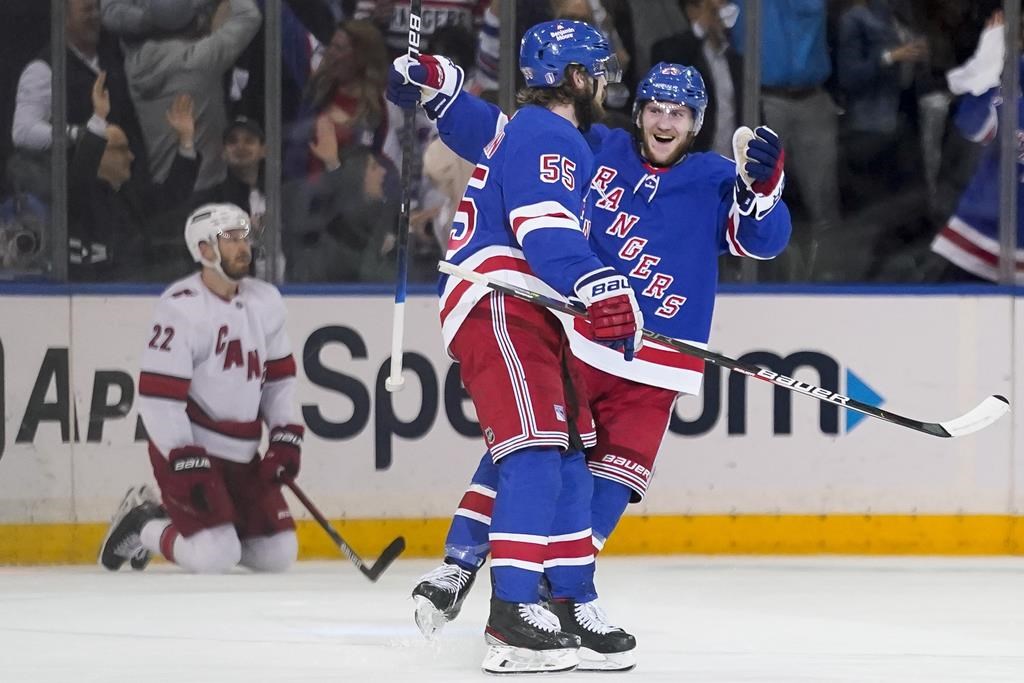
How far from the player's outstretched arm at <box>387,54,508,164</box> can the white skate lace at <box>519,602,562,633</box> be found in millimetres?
→ 902

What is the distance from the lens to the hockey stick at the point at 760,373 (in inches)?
138

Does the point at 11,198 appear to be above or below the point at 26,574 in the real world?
above

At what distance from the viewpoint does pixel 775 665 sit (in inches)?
142

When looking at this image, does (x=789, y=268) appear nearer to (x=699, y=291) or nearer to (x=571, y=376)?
(x=699, y=291)

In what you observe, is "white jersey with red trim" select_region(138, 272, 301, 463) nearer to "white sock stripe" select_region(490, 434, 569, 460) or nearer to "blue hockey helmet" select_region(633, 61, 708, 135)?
"blue hockey helmet" select_region(633, 61, 708, 135)

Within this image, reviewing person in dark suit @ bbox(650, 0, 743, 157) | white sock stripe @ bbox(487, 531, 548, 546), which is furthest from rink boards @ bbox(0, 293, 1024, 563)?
white sock stripe @ bbox(487, 531, 548, 546)

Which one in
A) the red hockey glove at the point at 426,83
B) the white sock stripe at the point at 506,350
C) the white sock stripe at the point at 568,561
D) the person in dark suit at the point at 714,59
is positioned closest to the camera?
the white sock stripe at the point at 506,350

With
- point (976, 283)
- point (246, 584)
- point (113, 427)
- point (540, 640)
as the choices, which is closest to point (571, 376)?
point (540, 640)

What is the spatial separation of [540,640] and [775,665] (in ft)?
1.60

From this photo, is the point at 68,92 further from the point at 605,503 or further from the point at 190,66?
the point at 605,503

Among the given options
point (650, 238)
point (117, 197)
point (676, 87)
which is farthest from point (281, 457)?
point (676, 87)

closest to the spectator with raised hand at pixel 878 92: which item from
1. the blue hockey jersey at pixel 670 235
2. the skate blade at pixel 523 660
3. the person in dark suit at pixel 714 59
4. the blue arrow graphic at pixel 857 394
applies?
the person in dark suit at pixel 714 59

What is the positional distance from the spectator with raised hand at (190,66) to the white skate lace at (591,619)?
225cm

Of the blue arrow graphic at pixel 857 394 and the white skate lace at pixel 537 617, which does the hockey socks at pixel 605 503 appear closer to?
the white skate lace at pixel 537 617
